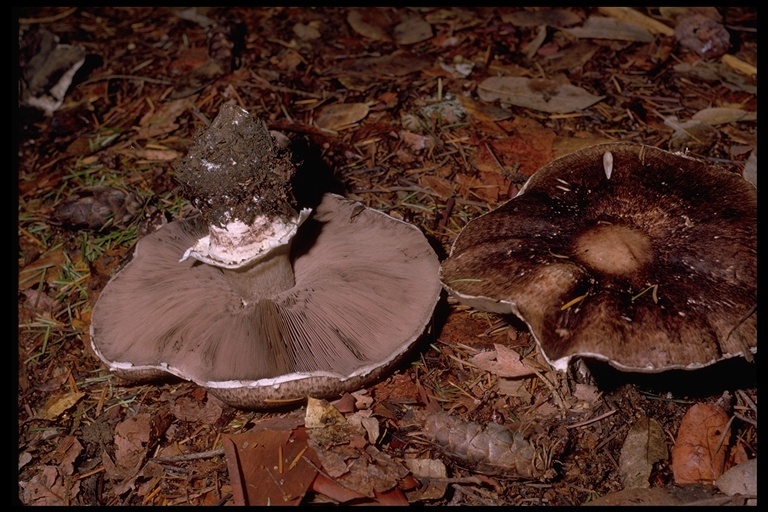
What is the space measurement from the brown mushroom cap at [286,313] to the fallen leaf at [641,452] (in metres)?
0.88

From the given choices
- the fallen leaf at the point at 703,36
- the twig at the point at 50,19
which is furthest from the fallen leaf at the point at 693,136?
the twig at the point at 50,19

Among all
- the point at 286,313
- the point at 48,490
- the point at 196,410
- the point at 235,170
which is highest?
the point at 235,170

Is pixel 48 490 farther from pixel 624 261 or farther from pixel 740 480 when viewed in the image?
pixel 740 480

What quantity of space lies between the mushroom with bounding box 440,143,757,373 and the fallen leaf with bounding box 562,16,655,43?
199 centimetres

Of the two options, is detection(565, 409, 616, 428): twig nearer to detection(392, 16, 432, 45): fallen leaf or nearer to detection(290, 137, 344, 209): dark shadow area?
detection(290, 137, 344, 209): dark shadow area

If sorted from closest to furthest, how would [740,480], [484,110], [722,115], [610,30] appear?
1. [740,480]
2. [722,115]
3. [484,110]
4. [610,30]

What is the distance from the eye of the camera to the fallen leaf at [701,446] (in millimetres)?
2078

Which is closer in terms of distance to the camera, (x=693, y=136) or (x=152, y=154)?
(x=693, y=136)

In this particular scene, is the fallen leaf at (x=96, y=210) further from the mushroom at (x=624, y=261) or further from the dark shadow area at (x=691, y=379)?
the dark shadow area at (x=691, y=379)

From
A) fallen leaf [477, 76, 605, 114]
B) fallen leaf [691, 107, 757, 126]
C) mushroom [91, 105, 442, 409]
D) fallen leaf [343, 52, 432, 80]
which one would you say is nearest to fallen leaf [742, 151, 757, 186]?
fallen leaf [691, 107, 757, 126]

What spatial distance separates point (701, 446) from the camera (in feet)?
6.98

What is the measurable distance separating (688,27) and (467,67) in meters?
1.53

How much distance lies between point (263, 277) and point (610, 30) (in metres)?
3.14

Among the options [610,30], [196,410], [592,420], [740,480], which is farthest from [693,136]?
[196,410]
